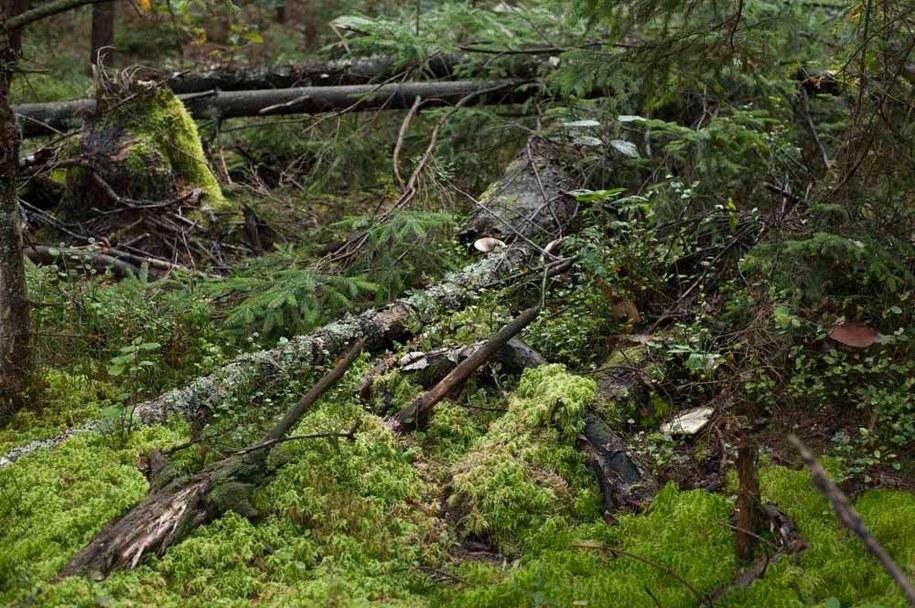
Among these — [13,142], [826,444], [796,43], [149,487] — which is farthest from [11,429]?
[796,43]

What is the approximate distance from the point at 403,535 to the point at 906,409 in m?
2.67

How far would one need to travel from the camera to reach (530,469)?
13.8 ft

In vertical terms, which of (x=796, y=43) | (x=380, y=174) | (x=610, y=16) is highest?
(x=610, y=16)

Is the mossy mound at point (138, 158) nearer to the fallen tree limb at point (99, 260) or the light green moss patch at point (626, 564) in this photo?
the fallen tree limb at point (99, 260)

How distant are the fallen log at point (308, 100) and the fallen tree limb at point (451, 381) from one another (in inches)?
177

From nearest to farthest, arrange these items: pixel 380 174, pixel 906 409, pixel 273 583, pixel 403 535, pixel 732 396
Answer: pixel 273 583, pixel 403 535, pixel 906 409, pixel 732 396, pixel 380 174

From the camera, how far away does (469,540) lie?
3936mm

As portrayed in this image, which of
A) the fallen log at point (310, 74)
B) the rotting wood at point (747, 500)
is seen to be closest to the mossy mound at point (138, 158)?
the fallen log at point (310, 74)

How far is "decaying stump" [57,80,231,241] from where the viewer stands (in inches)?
316

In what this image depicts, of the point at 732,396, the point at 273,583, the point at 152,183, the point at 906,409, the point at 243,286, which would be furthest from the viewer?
the point at 152,183

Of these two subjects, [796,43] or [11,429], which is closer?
[11,429]

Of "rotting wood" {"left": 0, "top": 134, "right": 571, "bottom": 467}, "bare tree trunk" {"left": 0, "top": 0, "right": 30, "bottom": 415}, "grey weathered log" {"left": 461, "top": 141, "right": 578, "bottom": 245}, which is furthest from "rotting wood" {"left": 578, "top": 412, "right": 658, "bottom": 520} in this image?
"bare tree trunk" {"left": 0, "top": 0, "right": 30, "bottom": 415}

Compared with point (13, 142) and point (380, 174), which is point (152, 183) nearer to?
point (380, 174)

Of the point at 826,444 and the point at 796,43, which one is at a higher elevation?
the point at 796,43
